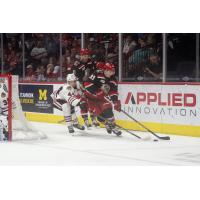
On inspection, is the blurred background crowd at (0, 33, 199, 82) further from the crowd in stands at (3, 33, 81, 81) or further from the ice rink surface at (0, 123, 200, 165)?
the ice rink surface at (0, 123, 200, 165)

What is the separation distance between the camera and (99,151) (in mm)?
6273

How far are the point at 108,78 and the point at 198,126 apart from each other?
181 cm

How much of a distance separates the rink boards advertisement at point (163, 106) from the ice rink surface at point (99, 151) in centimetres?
30

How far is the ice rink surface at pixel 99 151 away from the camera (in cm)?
551

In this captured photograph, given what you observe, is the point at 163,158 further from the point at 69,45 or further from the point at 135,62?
the point at 69,45

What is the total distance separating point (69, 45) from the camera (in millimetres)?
12039

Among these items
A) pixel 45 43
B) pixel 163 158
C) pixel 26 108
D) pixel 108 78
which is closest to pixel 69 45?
pixel 45 43

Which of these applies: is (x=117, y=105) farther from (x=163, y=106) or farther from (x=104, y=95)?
(x=163, y=106)

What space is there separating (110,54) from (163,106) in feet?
10.2

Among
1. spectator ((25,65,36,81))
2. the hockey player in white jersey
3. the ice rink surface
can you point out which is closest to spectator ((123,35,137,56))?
the hockey player in white jersey

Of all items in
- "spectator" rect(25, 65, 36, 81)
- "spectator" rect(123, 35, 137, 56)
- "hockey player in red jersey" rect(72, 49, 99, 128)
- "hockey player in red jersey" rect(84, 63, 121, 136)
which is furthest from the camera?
"spectator" rect(25, 65, 36, 81)

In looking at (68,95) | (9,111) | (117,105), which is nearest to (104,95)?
(117,105)

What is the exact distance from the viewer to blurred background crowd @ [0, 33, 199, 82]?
955 centimetres

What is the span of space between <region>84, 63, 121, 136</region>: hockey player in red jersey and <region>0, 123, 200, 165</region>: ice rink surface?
50cm
